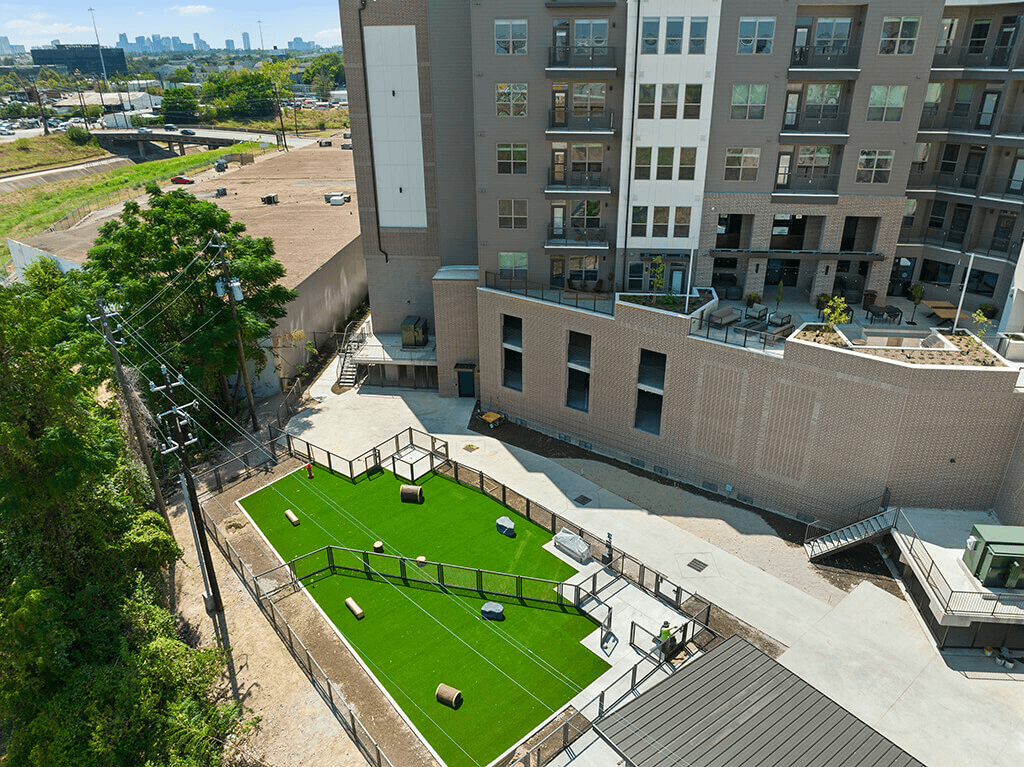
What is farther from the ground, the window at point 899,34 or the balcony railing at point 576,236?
the window at point 899,34

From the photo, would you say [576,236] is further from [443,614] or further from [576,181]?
[443,614]

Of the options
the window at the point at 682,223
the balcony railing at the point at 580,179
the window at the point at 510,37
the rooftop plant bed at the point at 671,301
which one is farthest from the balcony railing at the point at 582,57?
the rooftop plant bed at the point at 671,301

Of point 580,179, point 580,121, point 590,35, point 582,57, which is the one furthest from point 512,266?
point 590,35

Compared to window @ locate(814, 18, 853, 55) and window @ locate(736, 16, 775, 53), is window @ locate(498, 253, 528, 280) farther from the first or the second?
window @ locate(814, 18, 853, 55)

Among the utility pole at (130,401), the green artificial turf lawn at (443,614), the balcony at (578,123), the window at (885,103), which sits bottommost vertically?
the green artificial turf lawn at (443,614)

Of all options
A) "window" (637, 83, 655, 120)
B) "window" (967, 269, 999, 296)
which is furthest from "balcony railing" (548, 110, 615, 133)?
"window" (967, 269, 999, 296)

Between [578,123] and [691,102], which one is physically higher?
[691,102]

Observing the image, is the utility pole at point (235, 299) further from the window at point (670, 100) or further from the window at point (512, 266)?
the window at point (670, 100)
